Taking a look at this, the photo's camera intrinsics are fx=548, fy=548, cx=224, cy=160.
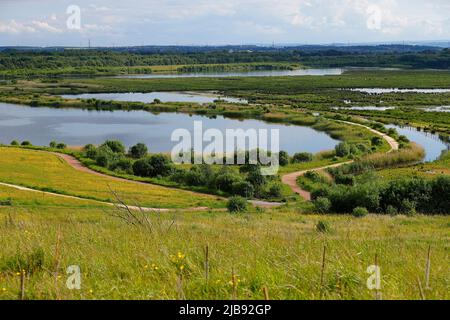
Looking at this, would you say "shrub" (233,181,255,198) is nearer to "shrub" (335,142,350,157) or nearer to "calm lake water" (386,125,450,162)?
"shrub" (335,142,350,157)

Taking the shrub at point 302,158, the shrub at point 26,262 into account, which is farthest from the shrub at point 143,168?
the shrub at point 26,262

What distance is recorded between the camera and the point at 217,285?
4.67 meters

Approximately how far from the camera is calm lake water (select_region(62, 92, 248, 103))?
113438mm

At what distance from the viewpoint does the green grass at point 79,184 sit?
3500cm

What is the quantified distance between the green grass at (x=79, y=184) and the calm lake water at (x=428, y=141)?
30131 millimetres

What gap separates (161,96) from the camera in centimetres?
12169

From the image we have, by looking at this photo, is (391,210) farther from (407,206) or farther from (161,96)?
(161,96)

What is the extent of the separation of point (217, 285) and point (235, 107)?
303 feet

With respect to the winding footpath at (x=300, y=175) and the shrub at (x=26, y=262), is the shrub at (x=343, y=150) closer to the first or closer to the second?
the winding footpath at (x=300, y=175)

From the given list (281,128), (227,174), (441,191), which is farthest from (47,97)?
(441,191)

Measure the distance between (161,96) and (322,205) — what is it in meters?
93.0

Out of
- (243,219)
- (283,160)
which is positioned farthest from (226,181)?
(243,219)

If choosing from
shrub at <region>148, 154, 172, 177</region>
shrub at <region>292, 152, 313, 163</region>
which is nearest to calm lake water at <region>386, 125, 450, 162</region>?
shrub at <region>292, 152, 313, 163</region>
